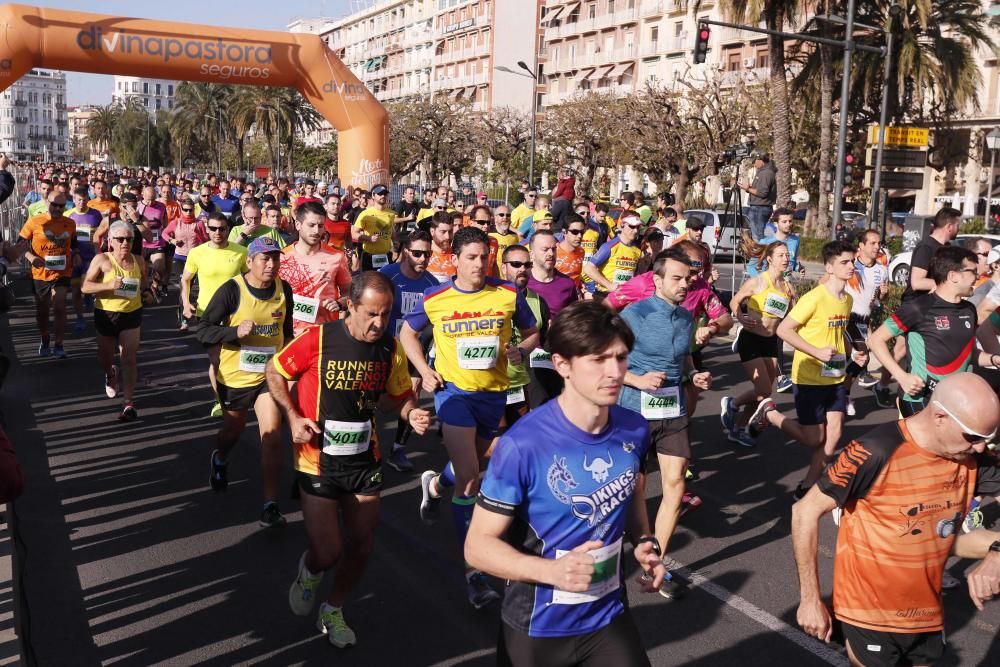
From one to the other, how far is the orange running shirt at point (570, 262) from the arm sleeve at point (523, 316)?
4.31 meters

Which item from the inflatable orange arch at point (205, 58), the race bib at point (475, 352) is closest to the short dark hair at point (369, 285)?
the race bib at point (475, 352)

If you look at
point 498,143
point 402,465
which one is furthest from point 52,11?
point 498,143

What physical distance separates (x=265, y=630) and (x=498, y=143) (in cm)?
4761

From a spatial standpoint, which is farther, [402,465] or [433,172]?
[433,172]

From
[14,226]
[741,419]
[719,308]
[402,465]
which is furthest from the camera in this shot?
[14,226]

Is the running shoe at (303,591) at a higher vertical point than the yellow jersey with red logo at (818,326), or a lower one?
lower

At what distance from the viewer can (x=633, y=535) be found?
11.1 ft

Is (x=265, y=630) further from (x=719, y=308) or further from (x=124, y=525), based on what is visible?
(x=719, y=308)

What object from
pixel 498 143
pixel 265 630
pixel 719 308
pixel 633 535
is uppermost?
pixel 498 143

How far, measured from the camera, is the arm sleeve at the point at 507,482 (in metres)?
2.90

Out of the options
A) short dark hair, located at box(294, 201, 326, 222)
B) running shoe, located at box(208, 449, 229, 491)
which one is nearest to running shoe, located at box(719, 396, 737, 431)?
short dark hair, located at box(294, 201, 326, 222)

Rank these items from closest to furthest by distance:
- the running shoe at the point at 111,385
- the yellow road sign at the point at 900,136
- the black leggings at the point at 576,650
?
1. the black leggings at the point at 576,650
2. the running shoe at the point at 111,385
3. the yellow road sign at the point at 900,136

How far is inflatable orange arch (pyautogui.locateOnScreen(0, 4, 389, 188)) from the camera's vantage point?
19.3 metres

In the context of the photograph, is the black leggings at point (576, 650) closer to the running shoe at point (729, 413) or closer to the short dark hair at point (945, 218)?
the running shoe at point (729, 413)
